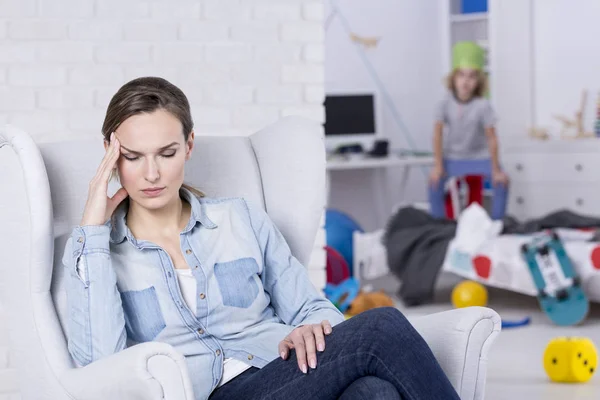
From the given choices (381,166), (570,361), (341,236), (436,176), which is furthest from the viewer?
(381,166)

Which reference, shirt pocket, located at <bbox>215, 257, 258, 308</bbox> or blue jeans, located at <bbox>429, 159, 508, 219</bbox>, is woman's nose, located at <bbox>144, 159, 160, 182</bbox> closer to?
shirt pocket, located at <bbox>215, 257, 258, 308</bbox>

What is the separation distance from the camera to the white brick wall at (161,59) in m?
2.55

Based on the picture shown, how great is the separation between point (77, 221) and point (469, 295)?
280 cm

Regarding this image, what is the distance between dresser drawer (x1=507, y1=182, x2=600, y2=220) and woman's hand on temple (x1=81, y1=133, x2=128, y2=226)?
4.21m

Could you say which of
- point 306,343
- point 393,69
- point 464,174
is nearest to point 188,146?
point 306,343

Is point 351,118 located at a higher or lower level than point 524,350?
higher

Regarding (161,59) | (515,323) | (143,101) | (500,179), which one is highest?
(161,59)

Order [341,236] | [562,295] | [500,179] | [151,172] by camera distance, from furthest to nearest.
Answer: [500,179] < [341,236] < [562,295] < [151,172]

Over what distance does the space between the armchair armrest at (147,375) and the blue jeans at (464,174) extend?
3.90 meters

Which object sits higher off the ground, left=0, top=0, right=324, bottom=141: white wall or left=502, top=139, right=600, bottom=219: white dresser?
left=0, top=0, right=324, bottom=141: white wall

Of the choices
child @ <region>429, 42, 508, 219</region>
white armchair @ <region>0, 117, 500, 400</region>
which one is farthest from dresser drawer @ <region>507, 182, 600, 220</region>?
white armchair @ <region>0, 117, 500, 400</region>

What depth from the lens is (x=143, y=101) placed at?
1.75 metres

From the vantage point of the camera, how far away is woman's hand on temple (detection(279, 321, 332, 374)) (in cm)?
159

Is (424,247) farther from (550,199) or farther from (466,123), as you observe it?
(550,199)
